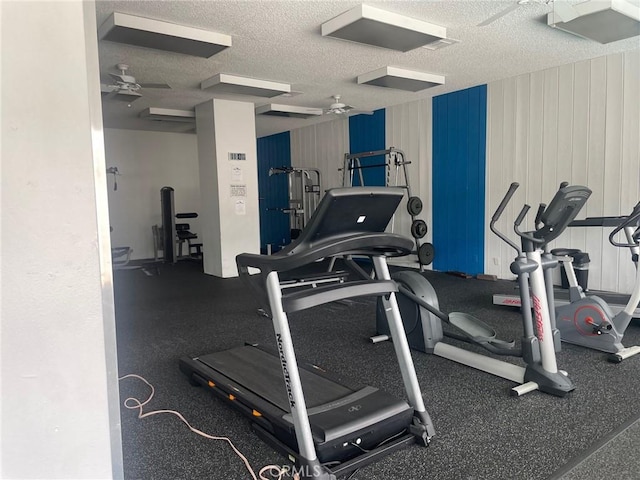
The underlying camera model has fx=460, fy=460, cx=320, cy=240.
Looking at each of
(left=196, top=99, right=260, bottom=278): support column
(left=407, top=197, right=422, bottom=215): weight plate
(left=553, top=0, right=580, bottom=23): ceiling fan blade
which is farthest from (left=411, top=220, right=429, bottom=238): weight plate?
(left=553, top=0, right=580, bottom=23): ceiling fan blade

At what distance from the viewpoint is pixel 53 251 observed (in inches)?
42.0

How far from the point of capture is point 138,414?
2555 mm

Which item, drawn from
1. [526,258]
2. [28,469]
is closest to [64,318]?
[28,469]

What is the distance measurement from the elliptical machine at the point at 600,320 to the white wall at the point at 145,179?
8.21 meters

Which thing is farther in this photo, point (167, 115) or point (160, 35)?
point (167, 115)

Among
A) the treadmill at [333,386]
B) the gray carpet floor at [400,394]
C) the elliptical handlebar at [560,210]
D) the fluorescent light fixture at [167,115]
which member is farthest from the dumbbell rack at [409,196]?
the treadmill at [333,386]

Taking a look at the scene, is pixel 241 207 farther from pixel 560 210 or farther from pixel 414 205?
pixel 560 210

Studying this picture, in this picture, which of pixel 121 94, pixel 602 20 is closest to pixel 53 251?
pixel 602 20

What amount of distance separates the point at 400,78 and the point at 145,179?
620 centimetres

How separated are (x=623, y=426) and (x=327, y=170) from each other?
23.6ft

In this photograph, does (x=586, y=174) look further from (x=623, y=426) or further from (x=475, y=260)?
(x=623, y=426)

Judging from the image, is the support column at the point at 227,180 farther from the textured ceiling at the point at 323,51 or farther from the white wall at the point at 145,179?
the white wall at the point at 145,179

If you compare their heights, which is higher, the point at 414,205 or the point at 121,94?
the point at 121,94

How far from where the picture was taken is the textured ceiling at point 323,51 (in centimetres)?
368
